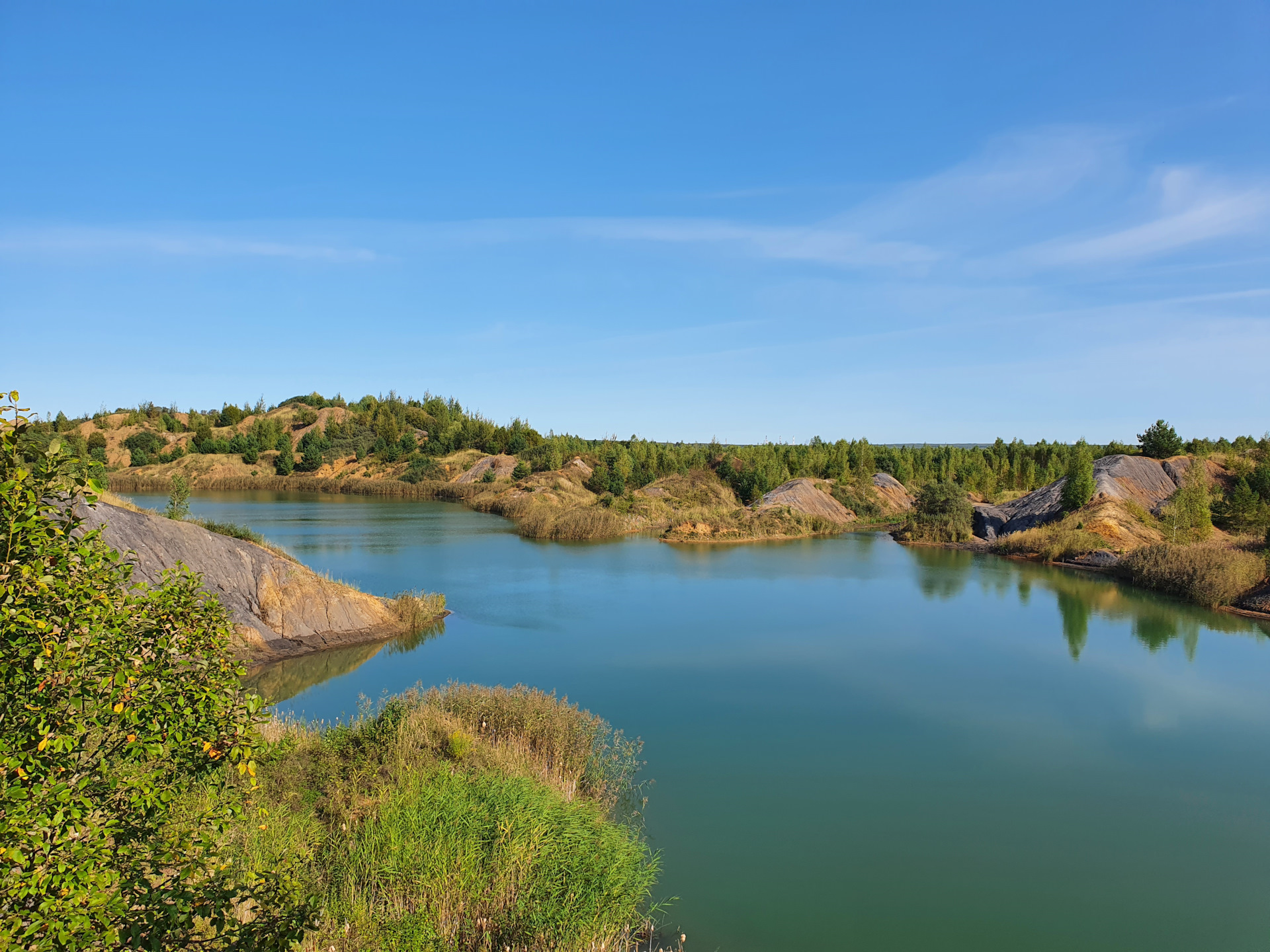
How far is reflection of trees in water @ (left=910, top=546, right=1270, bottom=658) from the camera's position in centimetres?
2124

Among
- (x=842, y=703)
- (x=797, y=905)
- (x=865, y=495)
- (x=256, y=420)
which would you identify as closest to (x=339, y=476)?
(x=256, y=420)

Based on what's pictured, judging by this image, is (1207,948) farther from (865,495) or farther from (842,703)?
(865,495)

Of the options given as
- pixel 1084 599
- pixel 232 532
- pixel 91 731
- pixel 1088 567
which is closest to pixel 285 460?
pixel 232 532

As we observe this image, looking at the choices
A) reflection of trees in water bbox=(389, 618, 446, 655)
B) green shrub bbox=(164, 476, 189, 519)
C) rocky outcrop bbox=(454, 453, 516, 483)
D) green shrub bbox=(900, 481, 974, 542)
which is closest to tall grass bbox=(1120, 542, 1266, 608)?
green shrub bbox=(900, 481, 974, 542)

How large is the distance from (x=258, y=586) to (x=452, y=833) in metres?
12.0

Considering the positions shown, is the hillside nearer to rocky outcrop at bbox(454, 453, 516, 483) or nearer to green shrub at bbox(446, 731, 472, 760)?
green shrub at bbox(446, 731, 472, 760)

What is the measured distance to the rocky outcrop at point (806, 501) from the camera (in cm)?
4625

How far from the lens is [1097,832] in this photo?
9586 mm

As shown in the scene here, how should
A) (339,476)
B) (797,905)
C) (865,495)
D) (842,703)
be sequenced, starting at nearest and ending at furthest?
(797,905)
(842,703)
(865,495)
(339,476)

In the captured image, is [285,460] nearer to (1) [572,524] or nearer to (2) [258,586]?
(1) [572,524]

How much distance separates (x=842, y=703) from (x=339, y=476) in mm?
64441

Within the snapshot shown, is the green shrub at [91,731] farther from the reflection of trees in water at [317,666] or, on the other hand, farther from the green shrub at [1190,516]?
the green shrub at [1190,516]

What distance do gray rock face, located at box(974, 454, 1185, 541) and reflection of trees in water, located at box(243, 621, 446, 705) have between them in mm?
30959

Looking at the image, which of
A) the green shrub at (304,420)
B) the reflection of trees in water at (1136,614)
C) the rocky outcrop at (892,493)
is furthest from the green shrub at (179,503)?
the green shrub at (304,420)
